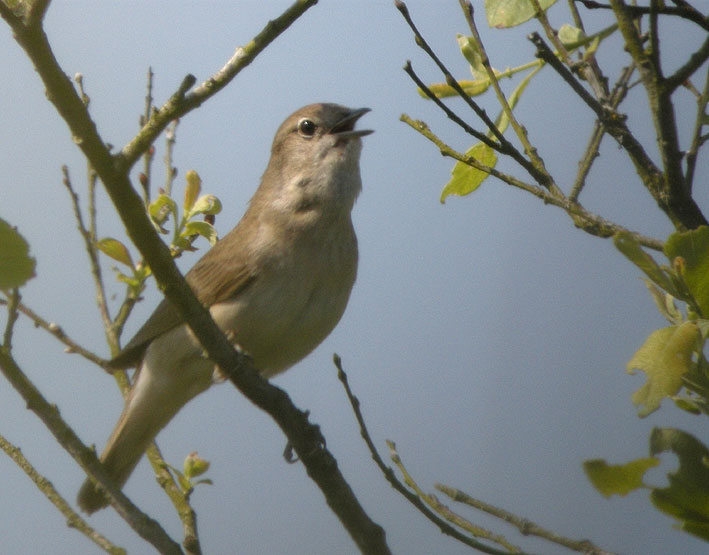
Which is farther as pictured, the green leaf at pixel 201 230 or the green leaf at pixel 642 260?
the green leaf at pixel 201 230

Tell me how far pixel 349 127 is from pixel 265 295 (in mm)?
1234

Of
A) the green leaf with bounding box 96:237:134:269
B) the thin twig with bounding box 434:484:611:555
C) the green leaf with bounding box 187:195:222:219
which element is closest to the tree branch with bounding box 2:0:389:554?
the thin twig with bounding box 434:484:611:555

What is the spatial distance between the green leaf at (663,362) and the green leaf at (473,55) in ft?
3.68

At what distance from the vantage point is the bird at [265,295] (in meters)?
3.98

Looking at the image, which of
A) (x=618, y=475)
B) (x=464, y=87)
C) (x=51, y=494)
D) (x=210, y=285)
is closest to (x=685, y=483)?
(x=618, y=475)

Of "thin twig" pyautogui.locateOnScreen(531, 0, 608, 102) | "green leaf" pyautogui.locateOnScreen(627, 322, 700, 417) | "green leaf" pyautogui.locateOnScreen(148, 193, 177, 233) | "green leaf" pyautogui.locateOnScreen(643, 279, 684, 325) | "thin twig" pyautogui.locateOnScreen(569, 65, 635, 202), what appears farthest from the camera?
"green leaf" pyautogui.locateOnScreen(148, 193, 177, 233)

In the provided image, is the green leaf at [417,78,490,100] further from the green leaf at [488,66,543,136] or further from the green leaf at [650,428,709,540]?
the green leaf at [650,428,709,540]

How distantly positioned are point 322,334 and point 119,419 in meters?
1.12

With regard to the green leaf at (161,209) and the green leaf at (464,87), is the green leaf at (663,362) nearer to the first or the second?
the green leaf at (464,87)

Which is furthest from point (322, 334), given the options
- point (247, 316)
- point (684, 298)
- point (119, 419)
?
point (684, 298)

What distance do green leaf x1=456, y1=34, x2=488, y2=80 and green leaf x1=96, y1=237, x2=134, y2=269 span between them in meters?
1.51

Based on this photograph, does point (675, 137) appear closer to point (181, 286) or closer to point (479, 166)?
point (479, 166)

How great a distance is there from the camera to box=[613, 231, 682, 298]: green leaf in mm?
1396

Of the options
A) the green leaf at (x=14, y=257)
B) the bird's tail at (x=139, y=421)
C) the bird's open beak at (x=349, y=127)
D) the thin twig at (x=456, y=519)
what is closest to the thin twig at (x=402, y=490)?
the thin twig at (x=456, y=519)
